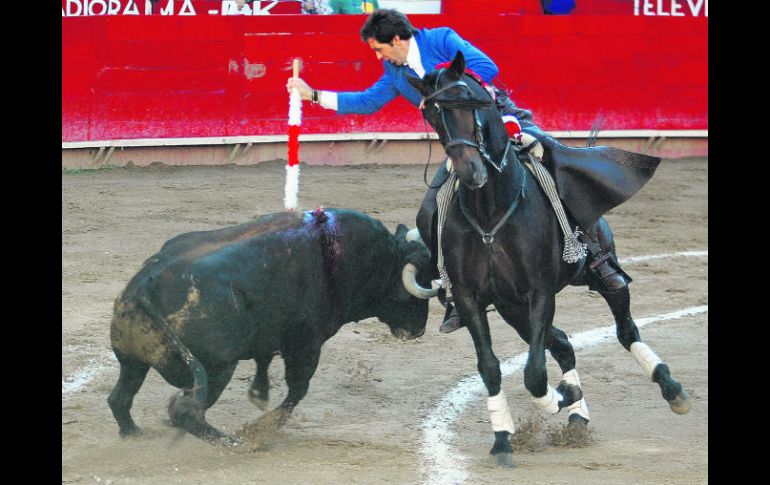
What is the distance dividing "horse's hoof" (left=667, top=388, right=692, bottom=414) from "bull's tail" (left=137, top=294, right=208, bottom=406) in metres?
2.30

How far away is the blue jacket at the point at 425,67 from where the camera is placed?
227 inches

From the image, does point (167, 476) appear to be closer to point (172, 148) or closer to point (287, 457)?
point (287, 457)

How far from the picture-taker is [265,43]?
1191 centimetres

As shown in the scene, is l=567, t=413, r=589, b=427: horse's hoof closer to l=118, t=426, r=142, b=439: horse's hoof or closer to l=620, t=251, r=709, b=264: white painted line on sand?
l=118, t=426, r=142, b=439: horse's hoof

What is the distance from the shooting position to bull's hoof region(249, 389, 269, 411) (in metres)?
6.09

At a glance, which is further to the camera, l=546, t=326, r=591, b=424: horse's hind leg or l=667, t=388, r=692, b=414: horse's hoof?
l=546, t=326, r=591, b=424: horse's hind leg

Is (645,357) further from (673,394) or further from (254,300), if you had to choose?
(254,300)

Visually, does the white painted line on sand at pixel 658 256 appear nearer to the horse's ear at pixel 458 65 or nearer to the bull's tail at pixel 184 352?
the horse's ear at pixel 458 65

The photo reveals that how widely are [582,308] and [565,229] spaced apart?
113 inches

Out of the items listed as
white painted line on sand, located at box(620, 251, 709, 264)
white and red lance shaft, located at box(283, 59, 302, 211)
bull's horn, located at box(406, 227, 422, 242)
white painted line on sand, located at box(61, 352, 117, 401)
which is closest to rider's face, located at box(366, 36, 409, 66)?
white and red lance shaft, located at box(283, 59, 302, 211)

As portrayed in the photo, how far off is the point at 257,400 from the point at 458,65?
76.5 inches

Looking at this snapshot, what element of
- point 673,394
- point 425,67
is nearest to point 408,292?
point 425,67

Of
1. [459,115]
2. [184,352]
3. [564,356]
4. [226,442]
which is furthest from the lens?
[564,356]

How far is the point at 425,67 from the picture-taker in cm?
591
